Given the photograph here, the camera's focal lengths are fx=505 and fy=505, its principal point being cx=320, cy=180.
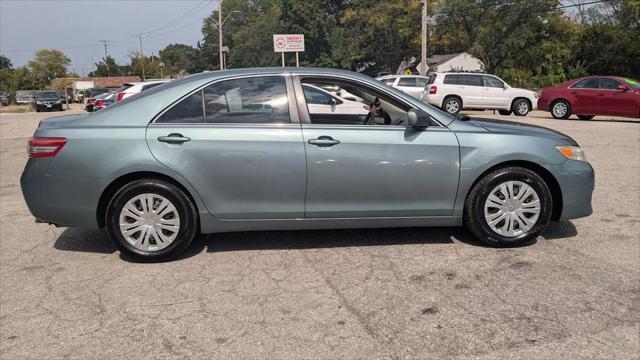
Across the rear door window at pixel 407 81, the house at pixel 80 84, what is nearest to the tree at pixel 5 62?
the house at pixel 80 84

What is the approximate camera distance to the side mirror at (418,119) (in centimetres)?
418

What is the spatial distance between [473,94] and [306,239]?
55.0 feet

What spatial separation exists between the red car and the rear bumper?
16810 mm

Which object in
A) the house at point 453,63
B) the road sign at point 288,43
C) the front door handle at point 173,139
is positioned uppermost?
the road sign at point 288,43

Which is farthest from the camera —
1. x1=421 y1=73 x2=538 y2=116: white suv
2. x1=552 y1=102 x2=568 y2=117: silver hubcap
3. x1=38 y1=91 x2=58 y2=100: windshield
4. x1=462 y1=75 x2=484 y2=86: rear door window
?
x1=38 y1=91 x2=58 y2=100: windshield

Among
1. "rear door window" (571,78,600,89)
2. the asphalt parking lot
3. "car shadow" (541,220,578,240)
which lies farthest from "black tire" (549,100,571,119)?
"car shadow" (541,220,578,240)

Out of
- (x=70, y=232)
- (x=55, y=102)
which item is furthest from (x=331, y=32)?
(x=70, y=232)

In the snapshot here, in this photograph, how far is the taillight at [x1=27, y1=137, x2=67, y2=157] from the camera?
4082 millimetres

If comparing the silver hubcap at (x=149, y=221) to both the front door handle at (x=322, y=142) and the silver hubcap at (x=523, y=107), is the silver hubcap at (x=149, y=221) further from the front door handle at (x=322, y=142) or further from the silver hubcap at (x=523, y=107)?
the silver hubcap at (x=523, y=107)

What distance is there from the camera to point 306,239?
4.77 m

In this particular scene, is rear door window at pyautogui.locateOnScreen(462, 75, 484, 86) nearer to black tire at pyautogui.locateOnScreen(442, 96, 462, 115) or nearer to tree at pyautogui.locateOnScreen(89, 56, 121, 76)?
black tire at pyautogui.locateOnScreen(442, 96, 462, 115)

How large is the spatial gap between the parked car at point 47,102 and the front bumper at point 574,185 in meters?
40.1

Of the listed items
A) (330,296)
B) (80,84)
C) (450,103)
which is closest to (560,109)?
(450,103)

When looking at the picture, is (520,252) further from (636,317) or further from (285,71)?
(285,71)
